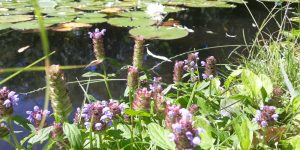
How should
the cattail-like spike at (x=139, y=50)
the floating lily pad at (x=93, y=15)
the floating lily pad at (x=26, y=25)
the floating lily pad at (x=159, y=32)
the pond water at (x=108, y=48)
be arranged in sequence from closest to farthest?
the cattail-like spike at (x=139, y=50), the pond water at (x=108, y=48), the floating lily pad at (x=159, y=32), the floating lily pad at (x=26, y=25), the floating lily pad at (x=93, y=15)

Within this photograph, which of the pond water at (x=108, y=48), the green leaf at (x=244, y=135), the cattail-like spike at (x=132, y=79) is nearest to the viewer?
the green leaf at (x=244, y=135)

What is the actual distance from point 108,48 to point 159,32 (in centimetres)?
58

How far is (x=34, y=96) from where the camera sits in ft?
7.93

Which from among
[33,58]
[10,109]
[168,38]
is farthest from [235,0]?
[10,109]

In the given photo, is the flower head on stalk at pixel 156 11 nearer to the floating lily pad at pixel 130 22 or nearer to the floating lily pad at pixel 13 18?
the floating lily pad at pixel 130 22

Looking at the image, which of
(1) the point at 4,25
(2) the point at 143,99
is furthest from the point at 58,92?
(1) the point at 4,25

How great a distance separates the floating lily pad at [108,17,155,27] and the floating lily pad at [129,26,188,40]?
158mm

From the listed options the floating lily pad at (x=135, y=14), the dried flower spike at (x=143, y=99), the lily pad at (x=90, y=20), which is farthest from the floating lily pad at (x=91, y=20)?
the dried flower spike at (x=143, y=99)

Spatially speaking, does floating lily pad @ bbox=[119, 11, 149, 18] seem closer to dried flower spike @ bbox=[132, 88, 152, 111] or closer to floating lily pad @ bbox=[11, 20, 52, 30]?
floating lily pad @ bbox=[11, 20, 52, 30]

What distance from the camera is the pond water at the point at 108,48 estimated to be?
2541 mm

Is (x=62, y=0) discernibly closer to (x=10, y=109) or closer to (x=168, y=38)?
(x=168, y=38)

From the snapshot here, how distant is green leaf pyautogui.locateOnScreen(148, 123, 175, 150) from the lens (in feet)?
3.21

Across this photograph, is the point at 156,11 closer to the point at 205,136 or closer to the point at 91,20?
the point at 91,20

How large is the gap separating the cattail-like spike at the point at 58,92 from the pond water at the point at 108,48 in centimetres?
129
